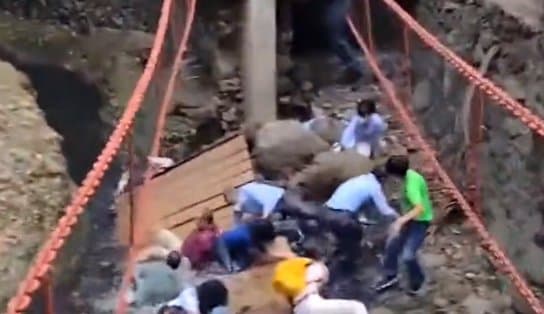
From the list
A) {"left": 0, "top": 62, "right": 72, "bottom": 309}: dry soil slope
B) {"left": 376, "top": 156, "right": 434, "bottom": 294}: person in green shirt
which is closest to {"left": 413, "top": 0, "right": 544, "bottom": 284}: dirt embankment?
{"left": 376, "top": 156, "right": 434, "bottom": 294}: person in green shirt

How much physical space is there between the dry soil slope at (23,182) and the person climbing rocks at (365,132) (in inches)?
65.7

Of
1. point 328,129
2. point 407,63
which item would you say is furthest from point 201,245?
point 407,63

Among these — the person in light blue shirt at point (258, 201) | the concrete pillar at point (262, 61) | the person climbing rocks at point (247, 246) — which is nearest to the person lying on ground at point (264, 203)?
the person in light blue shirt at point (258, 201)

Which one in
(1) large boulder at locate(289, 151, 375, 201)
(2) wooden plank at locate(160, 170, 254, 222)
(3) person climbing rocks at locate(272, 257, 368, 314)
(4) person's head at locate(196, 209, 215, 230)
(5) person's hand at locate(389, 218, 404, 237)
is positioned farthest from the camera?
(2) wooden plank at locate(160, 170, 254, 222)

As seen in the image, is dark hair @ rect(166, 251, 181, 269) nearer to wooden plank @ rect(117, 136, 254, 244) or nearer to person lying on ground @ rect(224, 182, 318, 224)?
person lying on ground @ rect(224, 182, 318, 224)

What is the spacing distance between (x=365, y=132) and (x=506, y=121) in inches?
60.1

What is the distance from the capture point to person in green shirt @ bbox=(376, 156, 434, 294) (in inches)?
211

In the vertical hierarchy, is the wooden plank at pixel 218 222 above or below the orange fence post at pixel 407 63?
below

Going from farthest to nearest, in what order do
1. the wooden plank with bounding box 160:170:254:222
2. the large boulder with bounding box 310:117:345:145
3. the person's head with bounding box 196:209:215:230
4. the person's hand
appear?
the large boulder with bounding box 310:117:345:145 < the wooden plank with bounding box 160:170:254:222 < the person's head with bounding box 196:209:215:230 < the person's hand

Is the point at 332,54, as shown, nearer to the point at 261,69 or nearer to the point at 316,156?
the point at 261,69

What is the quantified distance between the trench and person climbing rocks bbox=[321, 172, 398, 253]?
1.12 metres

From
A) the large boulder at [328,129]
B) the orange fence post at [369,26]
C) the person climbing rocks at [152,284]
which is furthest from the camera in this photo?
the orange fence post at [369,26]

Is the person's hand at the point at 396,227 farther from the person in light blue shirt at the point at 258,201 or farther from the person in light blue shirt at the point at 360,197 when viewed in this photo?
the person in light blue shirt at the point at 258,201

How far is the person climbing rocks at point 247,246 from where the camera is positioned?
5523 mm
